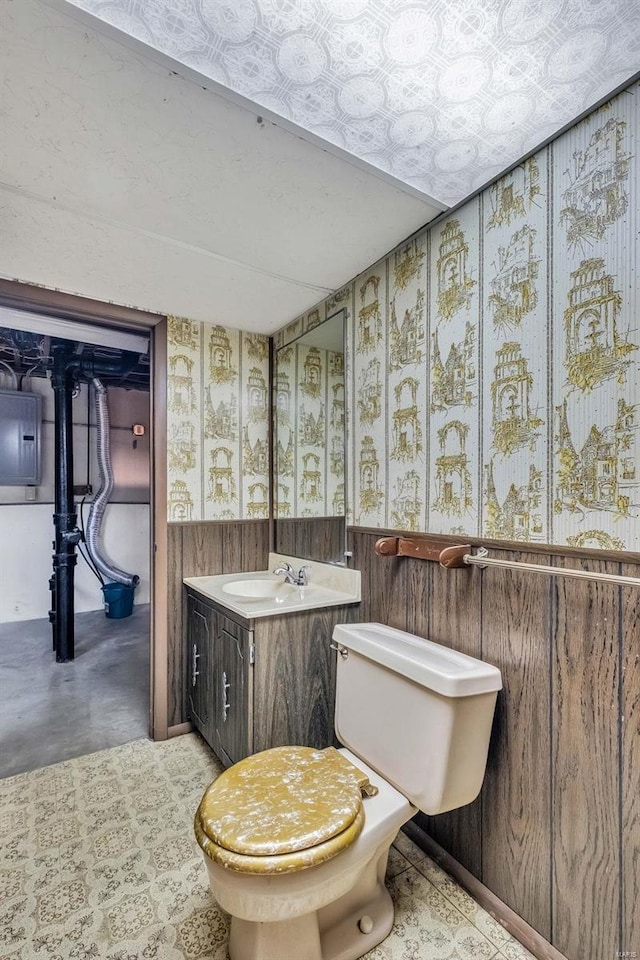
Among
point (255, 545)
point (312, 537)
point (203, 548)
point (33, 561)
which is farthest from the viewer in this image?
point (33, 561)

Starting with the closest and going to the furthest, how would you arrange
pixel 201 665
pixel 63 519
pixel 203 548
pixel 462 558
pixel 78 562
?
pixel 462 558 → pixel 201 665 → pixel 203 548 → pixel 63 519 → pixel 78 562

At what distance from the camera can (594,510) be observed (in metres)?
1.08

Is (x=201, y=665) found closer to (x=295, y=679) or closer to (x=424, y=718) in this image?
(x=295, y=679)

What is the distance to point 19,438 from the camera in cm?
412

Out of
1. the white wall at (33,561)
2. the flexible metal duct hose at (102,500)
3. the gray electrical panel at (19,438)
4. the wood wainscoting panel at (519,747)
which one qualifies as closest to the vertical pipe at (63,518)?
the flexible metal duct hose at (102,500)

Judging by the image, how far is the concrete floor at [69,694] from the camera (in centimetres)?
220

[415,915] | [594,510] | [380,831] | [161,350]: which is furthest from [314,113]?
[415,915]

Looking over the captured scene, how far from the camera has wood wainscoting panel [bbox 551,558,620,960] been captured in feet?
3.41

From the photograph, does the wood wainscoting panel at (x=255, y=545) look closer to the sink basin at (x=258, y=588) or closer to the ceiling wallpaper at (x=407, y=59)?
the sink basin at (x=258, y=588)

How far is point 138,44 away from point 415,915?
2.29 meters

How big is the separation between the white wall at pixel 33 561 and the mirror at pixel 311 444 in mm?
3019

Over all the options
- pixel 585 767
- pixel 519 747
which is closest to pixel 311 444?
pixel 519 747

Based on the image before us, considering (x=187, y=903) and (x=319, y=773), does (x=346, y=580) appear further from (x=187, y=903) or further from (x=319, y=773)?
(x=187, y=903)

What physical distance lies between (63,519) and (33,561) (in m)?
1.29
